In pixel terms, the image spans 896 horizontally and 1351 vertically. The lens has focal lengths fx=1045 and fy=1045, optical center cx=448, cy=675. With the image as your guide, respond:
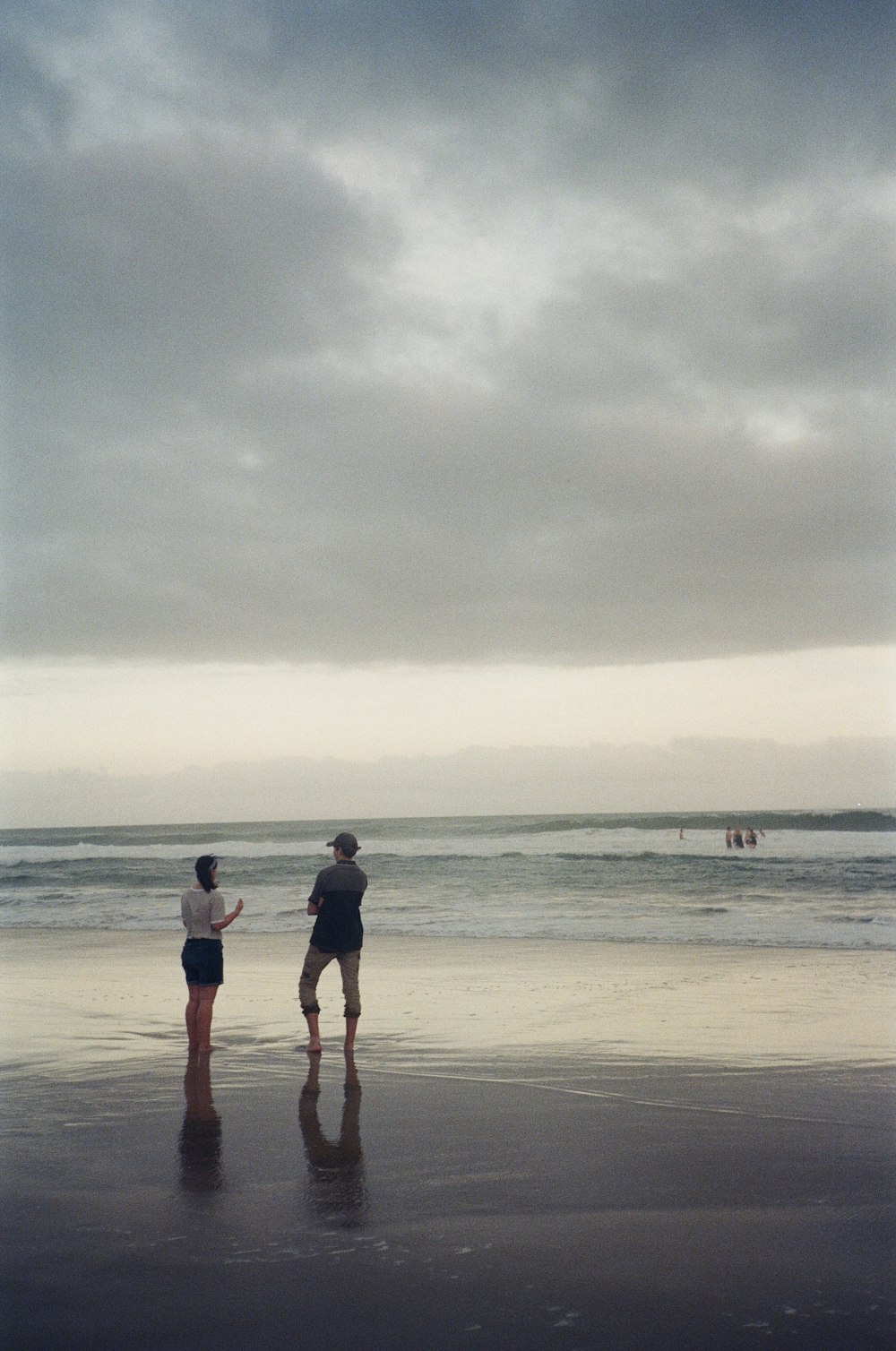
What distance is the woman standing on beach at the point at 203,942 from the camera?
9609mm

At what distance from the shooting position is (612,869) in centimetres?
3962

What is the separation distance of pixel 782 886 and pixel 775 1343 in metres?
28.9

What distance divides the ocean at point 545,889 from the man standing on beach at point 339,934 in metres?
10.7

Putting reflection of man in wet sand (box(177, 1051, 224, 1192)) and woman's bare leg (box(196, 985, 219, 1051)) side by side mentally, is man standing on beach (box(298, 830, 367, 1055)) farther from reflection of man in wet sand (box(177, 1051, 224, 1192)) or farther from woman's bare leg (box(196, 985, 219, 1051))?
reflection of man in wet sand (box(177, 1051, 224, 1192))

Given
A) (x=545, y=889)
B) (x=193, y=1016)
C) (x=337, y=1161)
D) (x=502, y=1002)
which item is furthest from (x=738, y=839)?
(x=337, y=1161)

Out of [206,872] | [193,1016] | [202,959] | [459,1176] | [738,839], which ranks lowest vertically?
[738,839]

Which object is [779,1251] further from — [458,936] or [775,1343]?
[458,936]

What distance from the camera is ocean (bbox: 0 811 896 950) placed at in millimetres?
22297

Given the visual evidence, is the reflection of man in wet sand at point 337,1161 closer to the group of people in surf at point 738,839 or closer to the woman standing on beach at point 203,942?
the woman standing on beach at point 203,942

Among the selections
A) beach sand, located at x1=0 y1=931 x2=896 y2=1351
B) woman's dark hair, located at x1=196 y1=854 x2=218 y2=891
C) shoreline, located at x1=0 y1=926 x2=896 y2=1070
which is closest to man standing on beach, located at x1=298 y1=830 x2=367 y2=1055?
beach sand, located at x1=0 y1=931 x2=896 y2=1351

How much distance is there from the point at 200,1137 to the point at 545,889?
2727 cm

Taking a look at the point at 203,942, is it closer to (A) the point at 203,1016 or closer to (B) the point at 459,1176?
(A) the point at 203,1016

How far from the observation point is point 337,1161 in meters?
6.70


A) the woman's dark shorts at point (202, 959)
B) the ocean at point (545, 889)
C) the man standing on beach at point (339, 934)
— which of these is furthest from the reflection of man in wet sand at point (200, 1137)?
the ocean at point (545, 889)
